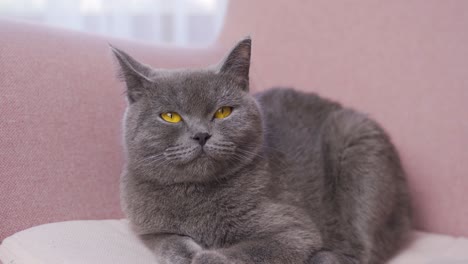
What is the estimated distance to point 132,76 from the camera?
1.26m

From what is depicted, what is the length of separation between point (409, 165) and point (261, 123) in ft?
2.14

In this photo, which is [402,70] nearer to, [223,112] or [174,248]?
[223,112]

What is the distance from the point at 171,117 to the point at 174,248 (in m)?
0.32

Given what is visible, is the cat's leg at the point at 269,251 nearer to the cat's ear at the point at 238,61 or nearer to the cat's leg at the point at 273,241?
the cat's leg at the point at 273,241

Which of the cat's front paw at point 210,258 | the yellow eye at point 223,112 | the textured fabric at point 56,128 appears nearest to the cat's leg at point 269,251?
the cat's front paw at point 210,258

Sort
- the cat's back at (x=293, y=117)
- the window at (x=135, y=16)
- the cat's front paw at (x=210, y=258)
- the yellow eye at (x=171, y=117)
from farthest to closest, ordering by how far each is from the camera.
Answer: the window at (x=135, y=16) < the cat's back at (x=293, y=117) < the yellow eye at (x=171, y=117) < the cat's front paw at (x=210, y=258)

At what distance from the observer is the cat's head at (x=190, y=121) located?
118 cm

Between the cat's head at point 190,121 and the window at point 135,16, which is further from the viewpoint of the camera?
the window at point 135,16

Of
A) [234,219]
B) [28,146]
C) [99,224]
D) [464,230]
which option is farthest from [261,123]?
[464,230]

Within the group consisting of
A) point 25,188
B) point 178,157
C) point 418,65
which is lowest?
point 25,188

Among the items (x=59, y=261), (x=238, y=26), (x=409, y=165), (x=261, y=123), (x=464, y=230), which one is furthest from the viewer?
(x=238, y=26)

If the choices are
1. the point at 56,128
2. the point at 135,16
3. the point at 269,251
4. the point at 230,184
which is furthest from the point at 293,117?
the point at 135,16

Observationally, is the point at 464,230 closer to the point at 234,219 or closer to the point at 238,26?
the point at 234,219

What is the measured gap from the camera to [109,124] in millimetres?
1606
